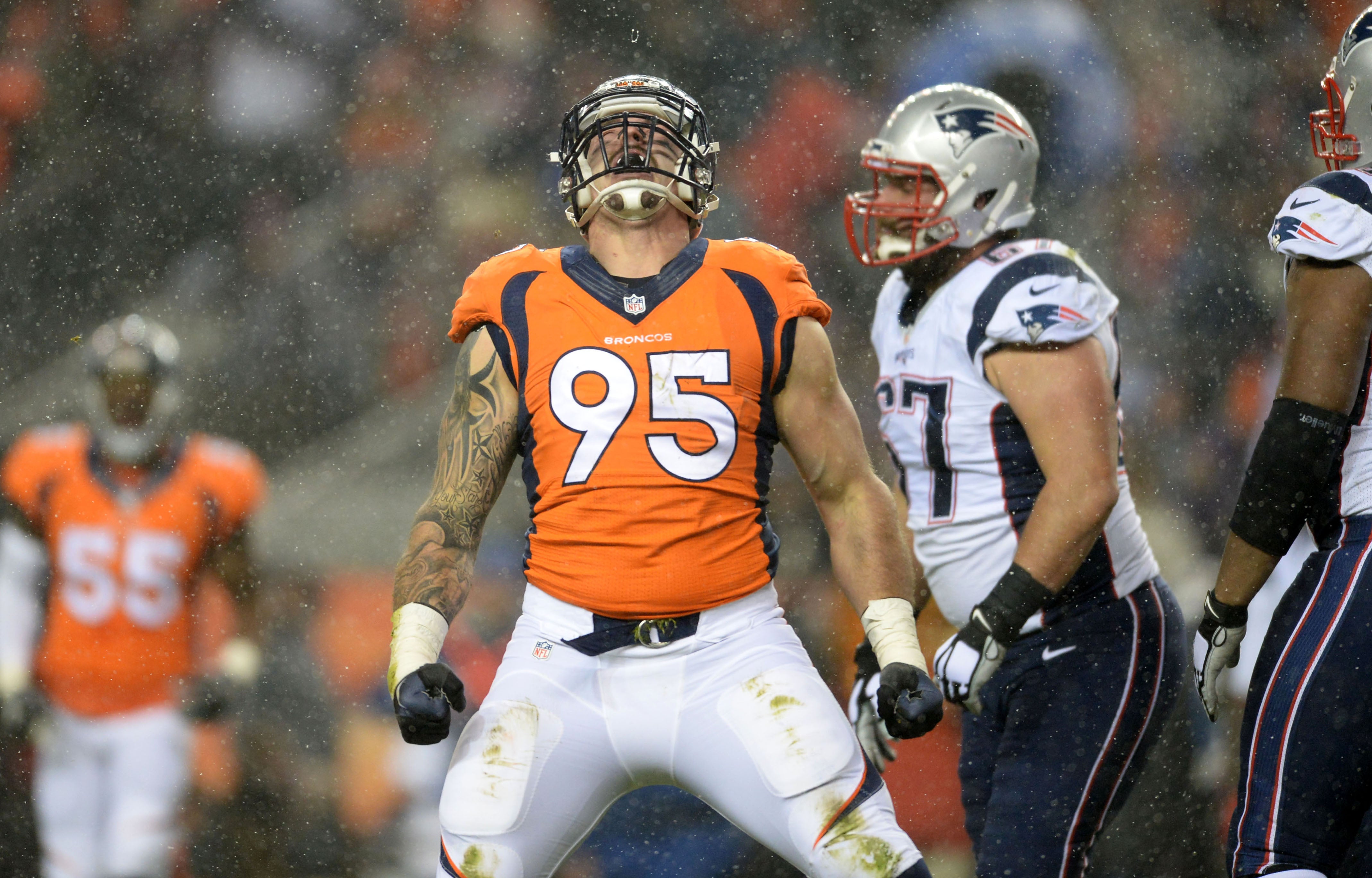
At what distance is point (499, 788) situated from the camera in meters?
1.63

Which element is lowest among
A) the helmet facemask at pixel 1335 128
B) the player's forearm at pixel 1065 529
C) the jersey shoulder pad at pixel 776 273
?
the player's forearm at pixel 1065 529

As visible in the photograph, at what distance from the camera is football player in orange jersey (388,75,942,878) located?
164cm

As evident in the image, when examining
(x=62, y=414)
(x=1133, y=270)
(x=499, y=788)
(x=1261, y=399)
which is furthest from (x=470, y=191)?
(x=499, y=788)

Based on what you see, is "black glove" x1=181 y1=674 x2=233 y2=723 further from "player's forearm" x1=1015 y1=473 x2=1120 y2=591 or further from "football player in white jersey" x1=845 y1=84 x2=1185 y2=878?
"player's forearm" x1=1015 y1=473 x2=1120 y2=591

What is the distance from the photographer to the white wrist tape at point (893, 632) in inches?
70.6

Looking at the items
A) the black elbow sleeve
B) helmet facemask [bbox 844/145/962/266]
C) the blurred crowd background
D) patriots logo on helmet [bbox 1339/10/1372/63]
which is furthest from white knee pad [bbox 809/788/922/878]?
the blurred crowd background

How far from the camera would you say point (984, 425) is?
221 cm

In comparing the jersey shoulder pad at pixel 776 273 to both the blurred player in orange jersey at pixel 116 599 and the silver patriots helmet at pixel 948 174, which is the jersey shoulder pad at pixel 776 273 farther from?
the blurred player in orange jersey at pixel 116 599

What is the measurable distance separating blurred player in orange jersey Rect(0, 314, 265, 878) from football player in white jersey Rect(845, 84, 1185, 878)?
6.90ft

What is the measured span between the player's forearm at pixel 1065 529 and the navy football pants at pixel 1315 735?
0.37m

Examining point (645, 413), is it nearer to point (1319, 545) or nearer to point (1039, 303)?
point (1039, 303)

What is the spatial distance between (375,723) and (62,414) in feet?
8.59

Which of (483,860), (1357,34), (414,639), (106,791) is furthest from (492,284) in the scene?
(106,791)

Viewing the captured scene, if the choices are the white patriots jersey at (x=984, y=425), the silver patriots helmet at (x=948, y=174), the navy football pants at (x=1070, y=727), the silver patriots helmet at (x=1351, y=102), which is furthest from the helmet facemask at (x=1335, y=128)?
the navy football pants at (x=1070, y=727)
